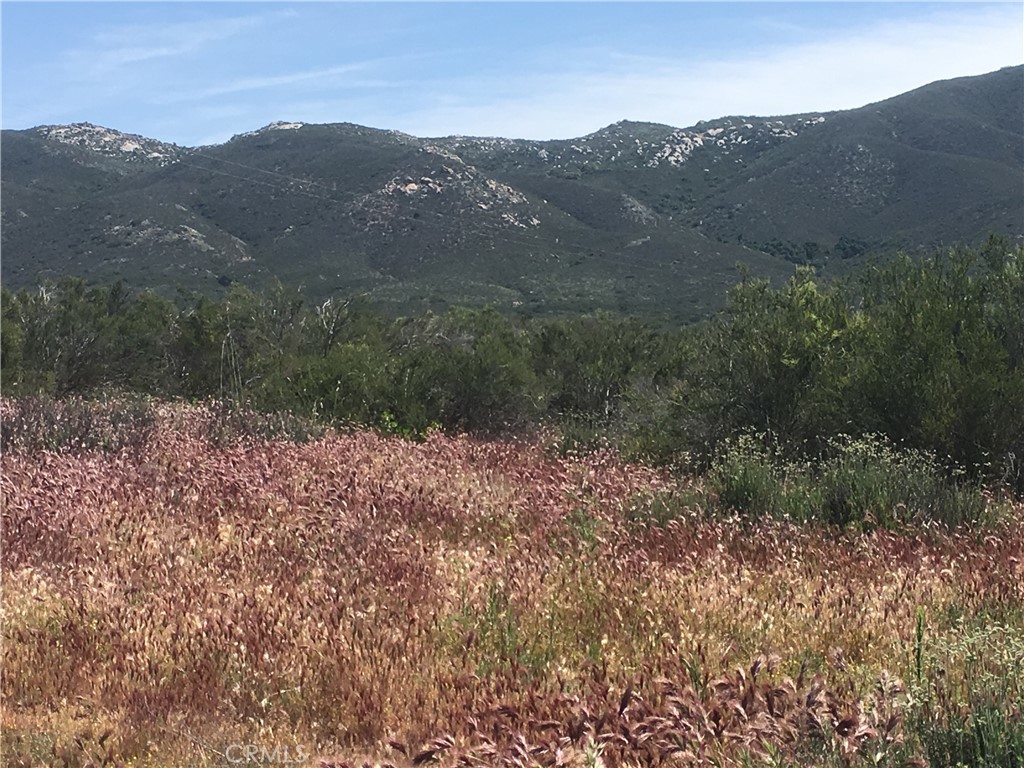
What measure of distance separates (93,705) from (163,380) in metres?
16.9

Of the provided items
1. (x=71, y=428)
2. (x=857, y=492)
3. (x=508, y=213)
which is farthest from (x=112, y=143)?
(x=857, y=492)

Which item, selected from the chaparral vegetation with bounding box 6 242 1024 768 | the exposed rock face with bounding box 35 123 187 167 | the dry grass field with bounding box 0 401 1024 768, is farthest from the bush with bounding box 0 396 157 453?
the exposed rock face with bounding box 35 123 187 167

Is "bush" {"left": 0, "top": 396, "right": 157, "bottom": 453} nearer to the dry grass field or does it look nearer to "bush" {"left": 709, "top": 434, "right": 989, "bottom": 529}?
the dry grass field

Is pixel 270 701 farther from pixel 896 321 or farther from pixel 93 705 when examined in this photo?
pixel 896 321

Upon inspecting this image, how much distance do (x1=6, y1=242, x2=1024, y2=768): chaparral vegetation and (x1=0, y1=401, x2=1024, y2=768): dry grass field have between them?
18 millimetres

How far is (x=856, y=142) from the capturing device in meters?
93.8

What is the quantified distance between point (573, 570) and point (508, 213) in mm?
76850

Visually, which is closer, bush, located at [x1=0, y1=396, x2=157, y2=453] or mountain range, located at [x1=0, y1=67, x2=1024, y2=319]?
bush, located at [x1=0, y1=396, x2=157, y2=453]

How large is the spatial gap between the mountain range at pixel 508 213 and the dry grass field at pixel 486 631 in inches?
1678

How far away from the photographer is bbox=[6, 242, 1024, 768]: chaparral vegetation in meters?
3.16

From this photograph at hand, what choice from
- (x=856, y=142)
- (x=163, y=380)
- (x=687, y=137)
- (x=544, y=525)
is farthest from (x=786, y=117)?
(x=544, y=525)

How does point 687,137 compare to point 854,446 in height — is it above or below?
above

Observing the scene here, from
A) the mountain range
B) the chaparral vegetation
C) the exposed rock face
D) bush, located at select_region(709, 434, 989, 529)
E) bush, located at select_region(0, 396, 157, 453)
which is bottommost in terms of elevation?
bush, located at select_region(709, 434, 989, 529)

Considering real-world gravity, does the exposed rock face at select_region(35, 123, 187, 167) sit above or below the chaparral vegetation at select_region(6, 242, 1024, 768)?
above
